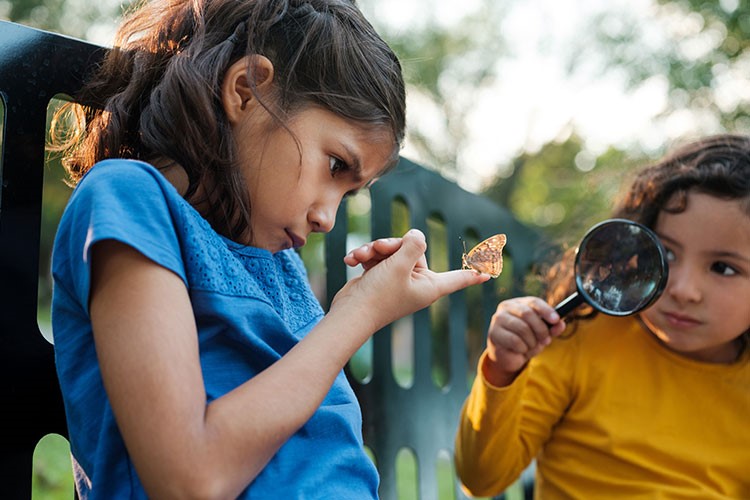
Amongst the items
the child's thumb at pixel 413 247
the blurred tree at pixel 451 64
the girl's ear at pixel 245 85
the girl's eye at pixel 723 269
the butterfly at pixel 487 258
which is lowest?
the blurred tree at pixel 451 64

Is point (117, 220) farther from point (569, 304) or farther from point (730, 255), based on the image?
point (730, 255)

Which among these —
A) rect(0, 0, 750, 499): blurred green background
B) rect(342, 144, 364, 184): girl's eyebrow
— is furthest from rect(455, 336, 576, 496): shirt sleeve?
rect(0, 0, 750, 499): blurred green background

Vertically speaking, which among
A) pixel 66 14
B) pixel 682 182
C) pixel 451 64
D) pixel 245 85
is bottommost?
pixel 451 64

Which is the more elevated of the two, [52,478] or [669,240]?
[669,240]

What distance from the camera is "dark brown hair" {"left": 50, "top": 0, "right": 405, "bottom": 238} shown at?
112cm

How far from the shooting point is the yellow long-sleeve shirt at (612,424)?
172 cm

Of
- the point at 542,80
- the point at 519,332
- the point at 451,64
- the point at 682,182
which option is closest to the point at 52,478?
the point at 519,332

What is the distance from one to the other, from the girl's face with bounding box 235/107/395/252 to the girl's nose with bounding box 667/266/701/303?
33.4 inches

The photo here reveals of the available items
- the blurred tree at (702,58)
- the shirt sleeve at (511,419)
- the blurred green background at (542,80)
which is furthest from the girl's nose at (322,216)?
the blurred tree at (702,58)

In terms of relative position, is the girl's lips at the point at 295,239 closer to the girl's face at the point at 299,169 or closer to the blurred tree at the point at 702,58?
the girl's face at the point at 299,169

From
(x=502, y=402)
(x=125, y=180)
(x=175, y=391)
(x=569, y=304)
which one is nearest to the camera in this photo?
(x=175, y=391)

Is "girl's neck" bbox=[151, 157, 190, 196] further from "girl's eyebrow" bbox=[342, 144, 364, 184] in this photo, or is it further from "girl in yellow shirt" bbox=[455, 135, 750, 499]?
"girl in yellow shirt" bbox=[455, 135, 750, 499]

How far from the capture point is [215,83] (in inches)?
44.4

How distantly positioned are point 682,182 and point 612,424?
58 centimetres
